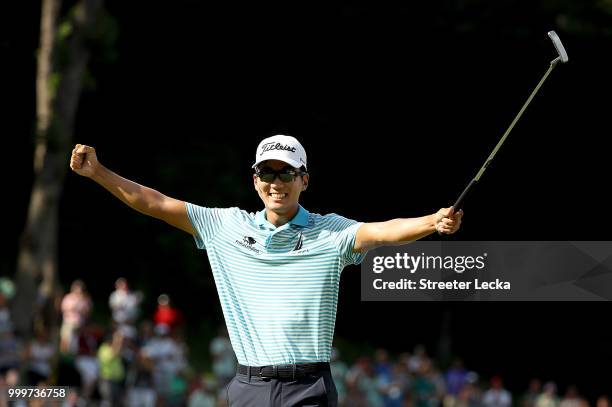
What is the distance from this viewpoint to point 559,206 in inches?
1218

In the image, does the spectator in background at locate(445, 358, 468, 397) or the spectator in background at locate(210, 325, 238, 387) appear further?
the spectator in background at locate(445, 358, 468, 397)

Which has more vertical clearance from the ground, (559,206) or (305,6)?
(305,6)

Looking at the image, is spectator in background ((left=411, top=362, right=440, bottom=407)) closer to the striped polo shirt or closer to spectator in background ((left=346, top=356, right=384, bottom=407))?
spectator in background ((left=346, top=356, right=384, bottom=407))

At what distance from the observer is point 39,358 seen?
16578 mm

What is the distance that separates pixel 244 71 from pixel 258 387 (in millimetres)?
Result: 26179

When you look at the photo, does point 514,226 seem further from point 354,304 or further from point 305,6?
point 305,6

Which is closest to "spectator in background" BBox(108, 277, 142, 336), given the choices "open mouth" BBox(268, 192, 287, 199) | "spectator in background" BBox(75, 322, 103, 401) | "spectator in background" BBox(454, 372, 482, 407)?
"spectator in background" BBox(75, 322, 103, 401)

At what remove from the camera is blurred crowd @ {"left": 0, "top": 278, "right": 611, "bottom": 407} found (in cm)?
1653

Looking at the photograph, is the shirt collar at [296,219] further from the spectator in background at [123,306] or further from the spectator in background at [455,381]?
the spectator in background at [455,381]

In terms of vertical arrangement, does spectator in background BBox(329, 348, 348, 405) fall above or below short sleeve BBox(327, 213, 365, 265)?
above

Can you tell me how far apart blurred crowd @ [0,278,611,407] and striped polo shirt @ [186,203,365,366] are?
673 cm

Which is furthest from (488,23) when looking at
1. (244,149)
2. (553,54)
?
(244,149)

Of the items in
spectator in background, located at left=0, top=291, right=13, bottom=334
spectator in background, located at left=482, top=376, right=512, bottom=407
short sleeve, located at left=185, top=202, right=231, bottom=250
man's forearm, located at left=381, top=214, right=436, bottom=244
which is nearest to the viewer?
man's forearm, located at left=381, top=214, right=436, bottom=244

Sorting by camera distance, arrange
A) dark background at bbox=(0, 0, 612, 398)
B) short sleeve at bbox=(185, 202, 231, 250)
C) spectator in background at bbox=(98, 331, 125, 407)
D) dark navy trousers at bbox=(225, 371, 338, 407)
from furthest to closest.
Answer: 1. dark background at bbox=(0, 0, 612, 398)
2. spectator in background at bbox=(98, 331, 125, 407)
3. short sleeve at bbox=(185, 202, 231, 250)
4. dark navy trousers at bbox=(225, 371, 338, 407)
